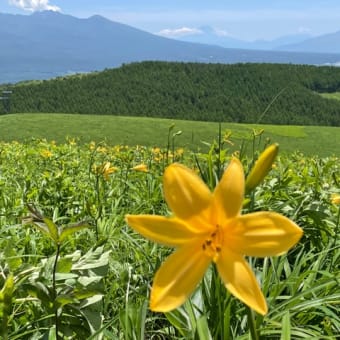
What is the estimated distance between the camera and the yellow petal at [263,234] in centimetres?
64

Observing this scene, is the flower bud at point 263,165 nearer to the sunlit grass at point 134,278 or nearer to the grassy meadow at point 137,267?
the grassy meadow at point 137,267

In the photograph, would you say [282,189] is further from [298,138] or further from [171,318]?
[298,138]

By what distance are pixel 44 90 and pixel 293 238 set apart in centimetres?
5731

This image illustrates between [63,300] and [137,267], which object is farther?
[137,267]

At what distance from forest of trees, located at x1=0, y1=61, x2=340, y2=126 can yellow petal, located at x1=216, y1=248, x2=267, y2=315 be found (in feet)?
148

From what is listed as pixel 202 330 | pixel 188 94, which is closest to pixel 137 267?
pixel 202 330

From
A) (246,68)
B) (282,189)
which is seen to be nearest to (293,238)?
(282,189)

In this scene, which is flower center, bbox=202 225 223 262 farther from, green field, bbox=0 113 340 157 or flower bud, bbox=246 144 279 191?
green field, bbox=0 113 340 157

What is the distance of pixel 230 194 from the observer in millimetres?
699

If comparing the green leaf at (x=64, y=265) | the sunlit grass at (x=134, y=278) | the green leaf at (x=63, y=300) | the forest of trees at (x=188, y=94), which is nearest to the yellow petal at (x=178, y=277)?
the sunlit grass at (x=134, y=278)

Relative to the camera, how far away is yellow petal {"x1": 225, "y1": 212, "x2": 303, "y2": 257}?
0.64 m

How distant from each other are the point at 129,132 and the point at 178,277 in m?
23.6

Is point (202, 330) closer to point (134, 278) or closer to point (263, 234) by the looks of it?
point (263, 234)

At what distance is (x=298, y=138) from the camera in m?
24.1
